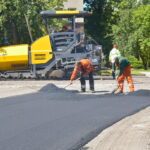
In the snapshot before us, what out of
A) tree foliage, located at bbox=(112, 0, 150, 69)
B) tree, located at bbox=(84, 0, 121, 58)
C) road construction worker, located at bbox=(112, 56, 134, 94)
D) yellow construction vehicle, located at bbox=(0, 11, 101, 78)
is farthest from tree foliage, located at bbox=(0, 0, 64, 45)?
tree, located at bbox=(84, 0, 121, 58)

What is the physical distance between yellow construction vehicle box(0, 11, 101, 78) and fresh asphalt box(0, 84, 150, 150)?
5.78 m

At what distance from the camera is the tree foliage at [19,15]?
26.4 metres

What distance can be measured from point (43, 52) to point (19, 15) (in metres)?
7.64

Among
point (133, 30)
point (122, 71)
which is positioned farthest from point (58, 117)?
point (133, 30)

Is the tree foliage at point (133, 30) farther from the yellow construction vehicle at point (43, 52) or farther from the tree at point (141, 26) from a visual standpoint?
the yellow construction vehicle at point (43, 52)

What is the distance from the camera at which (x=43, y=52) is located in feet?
65.3

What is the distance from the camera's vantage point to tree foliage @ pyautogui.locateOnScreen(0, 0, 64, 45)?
26.4 m

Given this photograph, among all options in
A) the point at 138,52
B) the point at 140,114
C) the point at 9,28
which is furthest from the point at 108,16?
the point at 140,114

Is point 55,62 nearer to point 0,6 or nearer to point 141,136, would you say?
point 0,6

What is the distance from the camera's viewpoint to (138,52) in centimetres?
4500

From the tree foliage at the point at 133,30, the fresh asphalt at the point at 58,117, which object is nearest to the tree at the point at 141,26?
the tree foliage at the point at 133,30

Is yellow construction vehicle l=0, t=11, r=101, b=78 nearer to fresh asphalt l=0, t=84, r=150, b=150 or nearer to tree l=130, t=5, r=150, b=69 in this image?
fresh asphalt l=0, t=84, r=150, b=150

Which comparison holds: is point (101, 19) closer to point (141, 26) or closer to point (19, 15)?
point (141, 26)

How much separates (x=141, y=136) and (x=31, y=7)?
20623 mm
